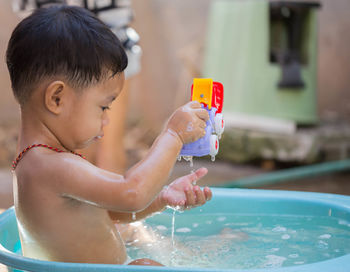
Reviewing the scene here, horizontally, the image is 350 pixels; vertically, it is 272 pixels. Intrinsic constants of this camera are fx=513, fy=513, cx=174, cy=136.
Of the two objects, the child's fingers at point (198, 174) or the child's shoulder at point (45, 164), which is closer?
the child's shoulder at point (45, 164)

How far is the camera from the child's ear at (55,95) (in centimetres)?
107

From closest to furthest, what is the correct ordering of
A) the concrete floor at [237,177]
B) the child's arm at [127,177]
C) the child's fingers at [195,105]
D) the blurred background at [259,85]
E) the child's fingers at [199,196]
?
1. the child's arm at [127,177]
2. the child's fingers at [195,105]
3. the child's fingers at [199,196]
4. the concrete floor at [237,177]
5. the blurred background at [259,85]

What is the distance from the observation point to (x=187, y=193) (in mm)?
1300

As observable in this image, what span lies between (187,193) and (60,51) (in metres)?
0.48

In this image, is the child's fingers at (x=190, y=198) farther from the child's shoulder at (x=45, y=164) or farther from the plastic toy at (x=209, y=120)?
the child's shoulder at (x=45, y=164)

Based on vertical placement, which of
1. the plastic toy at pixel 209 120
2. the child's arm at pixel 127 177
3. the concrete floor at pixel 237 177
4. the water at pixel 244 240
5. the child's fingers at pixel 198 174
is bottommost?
the concrete floor at pixel 237 177

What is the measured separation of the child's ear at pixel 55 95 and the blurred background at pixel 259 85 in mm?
1848

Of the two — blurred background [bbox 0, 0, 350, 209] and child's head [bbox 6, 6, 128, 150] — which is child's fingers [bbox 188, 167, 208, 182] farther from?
blurred background [bbox 0, 0, 350, 209]

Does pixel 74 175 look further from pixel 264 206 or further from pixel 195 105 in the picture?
pixel 264 206

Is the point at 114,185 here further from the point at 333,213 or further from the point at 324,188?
the point at 324,188

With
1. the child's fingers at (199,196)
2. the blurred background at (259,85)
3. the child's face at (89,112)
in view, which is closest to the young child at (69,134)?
the child's face at (89,112)

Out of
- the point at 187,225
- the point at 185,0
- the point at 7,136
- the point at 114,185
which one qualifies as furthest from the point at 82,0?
the point at 185,0

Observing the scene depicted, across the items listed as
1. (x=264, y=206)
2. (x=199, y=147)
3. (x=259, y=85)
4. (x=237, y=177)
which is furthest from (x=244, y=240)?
(x=259, y=85)

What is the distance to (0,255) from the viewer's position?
1112mm
